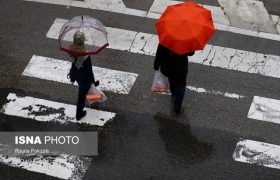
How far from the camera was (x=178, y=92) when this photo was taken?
8.16 meters

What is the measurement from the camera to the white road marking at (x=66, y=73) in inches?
353

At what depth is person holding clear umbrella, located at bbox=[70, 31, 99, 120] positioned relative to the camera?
715 centimetres

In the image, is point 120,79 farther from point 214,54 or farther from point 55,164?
point 55,164

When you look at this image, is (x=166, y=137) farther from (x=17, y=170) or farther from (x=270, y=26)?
(x=270, y=26)

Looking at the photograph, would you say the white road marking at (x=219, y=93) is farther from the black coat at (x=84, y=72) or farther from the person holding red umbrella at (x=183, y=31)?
the black coat at (x=84, y=72)

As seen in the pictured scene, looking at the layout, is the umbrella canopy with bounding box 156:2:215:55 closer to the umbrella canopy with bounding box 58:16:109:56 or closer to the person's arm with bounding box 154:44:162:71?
the person's arm with bounding box 154:44:162:71

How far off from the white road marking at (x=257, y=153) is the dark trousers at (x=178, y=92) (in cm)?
118

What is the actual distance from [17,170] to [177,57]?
3006 millimetres

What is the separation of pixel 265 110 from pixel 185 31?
2.40 meters

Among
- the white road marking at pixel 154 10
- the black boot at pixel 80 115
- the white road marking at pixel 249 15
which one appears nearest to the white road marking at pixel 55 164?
the black boot at pixel 80 115

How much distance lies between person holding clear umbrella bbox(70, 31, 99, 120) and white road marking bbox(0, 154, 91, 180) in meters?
0.89

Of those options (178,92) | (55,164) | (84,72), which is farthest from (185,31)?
(55,164)

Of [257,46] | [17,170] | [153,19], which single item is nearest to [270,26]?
[257,46]

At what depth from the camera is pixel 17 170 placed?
7559mm
